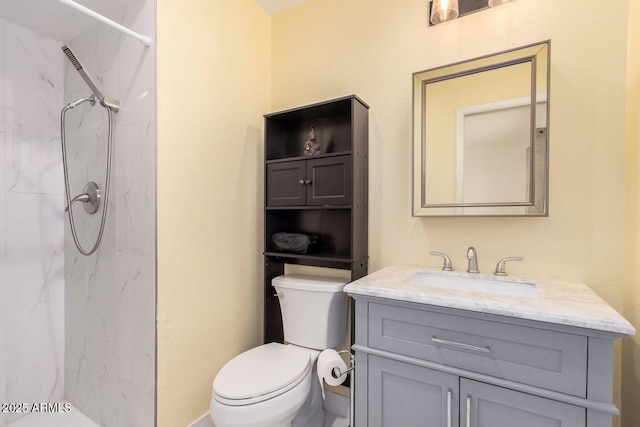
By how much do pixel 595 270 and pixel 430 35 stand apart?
131 centimetres

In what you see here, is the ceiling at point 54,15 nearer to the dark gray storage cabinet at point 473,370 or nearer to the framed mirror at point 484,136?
the framed mirror at point 484,136

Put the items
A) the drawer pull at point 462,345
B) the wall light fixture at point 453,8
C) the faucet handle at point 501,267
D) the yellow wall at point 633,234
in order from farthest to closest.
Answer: the wall light fixture at point 453,8 → the faucet handle at point 501,267 → the yellow wall at point 633,234 → the drawer pull at point 462,345

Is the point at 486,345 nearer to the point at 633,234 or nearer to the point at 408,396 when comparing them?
the point at 408,396

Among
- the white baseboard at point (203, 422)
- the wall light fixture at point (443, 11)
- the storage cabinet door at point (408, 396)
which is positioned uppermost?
the wall light fixture at point (443, 11)

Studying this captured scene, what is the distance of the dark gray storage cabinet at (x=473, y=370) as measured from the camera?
856 millimetres

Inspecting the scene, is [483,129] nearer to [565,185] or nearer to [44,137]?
[565,185]

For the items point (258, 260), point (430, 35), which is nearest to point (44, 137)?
point (258, 260)

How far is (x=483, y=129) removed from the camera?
143 cm

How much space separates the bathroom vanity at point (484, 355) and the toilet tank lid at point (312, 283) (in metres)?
0.39

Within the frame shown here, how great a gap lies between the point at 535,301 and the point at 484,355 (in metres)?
0.24

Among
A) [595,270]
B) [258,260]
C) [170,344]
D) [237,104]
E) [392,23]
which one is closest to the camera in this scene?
[595,270]

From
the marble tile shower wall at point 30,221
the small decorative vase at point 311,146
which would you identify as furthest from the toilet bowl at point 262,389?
the marble tile shower wall at point 30,221

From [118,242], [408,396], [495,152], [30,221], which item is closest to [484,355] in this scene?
[408,396]

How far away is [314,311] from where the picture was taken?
1.63m
